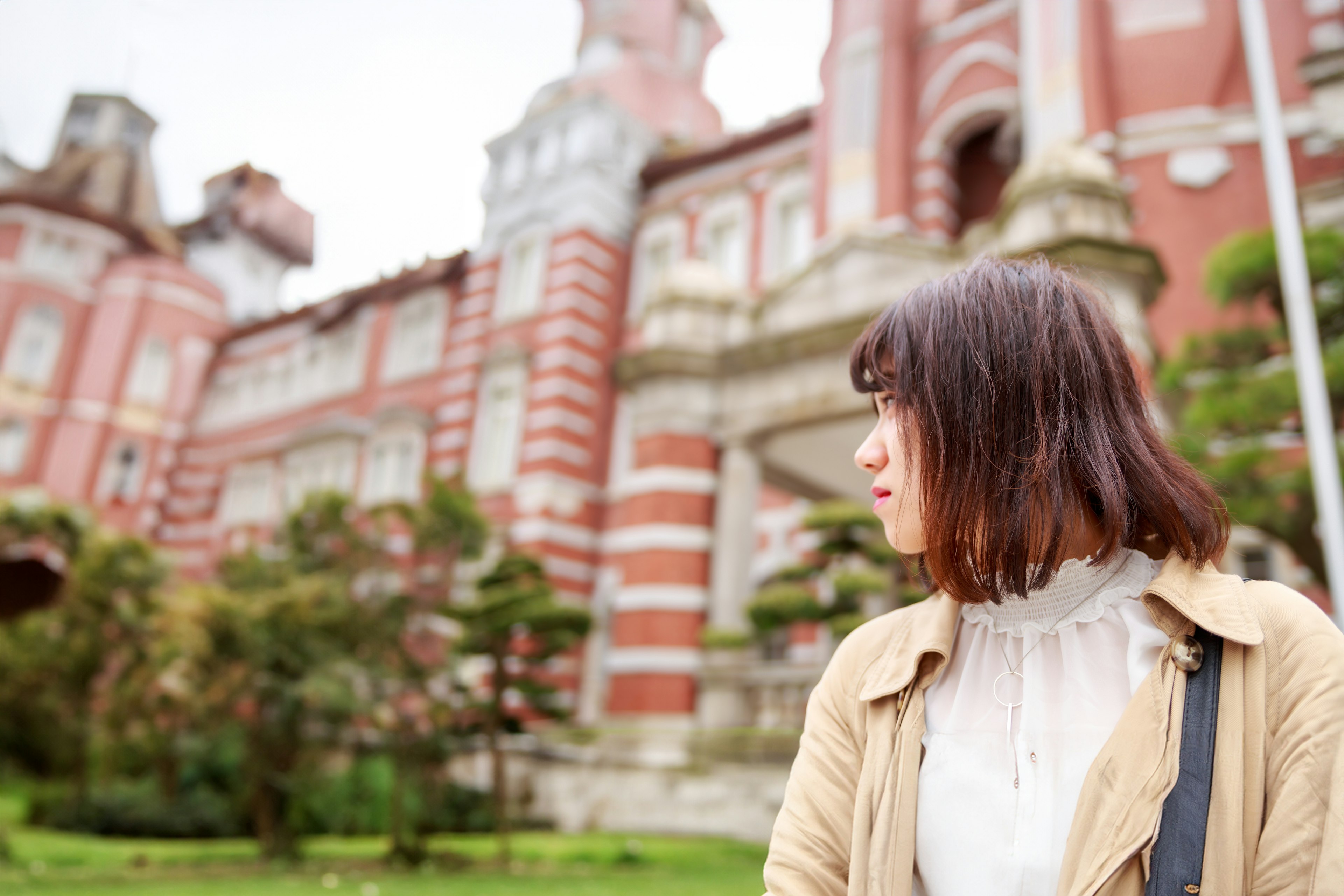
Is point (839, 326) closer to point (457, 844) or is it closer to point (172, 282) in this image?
point (457, 844)

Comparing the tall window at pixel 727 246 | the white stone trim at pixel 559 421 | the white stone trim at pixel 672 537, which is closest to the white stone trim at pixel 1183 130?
the tall window at pixel 727 246

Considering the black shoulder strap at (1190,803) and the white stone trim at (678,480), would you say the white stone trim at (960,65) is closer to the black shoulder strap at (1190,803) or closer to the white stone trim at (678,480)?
the white stone trim at (678,480)

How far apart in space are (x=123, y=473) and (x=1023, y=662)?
610 inches

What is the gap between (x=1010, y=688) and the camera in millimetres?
1063

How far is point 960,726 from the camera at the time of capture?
1.05 m

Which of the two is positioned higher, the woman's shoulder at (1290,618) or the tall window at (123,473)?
the tall window at (123,473)

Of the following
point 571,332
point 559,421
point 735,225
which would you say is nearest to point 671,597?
point 559,421

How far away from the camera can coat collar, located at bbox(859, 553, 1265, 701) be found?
869 millimetres

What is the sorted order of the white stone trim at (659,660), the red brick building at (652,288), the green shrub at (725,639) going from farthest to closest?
the white stone trim at (659,660), the red brick building at (652,288), the green shrub at (725,639)

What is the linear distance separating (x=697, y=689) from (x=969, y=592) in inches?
263

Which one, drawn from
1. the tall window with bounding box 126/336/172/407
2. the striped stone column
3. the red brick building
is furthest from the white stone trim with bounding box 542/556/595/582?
the tall window with bounding box 126/336/172/407

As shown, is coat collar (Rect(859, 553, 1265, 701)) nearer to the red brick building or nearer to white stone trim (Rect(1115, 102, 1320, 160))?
the red brick building

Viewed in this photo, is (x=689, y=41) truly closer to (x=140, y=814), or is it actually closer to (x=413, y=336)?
(x=413, y=336)

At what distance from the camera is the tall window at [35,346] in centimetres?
931
